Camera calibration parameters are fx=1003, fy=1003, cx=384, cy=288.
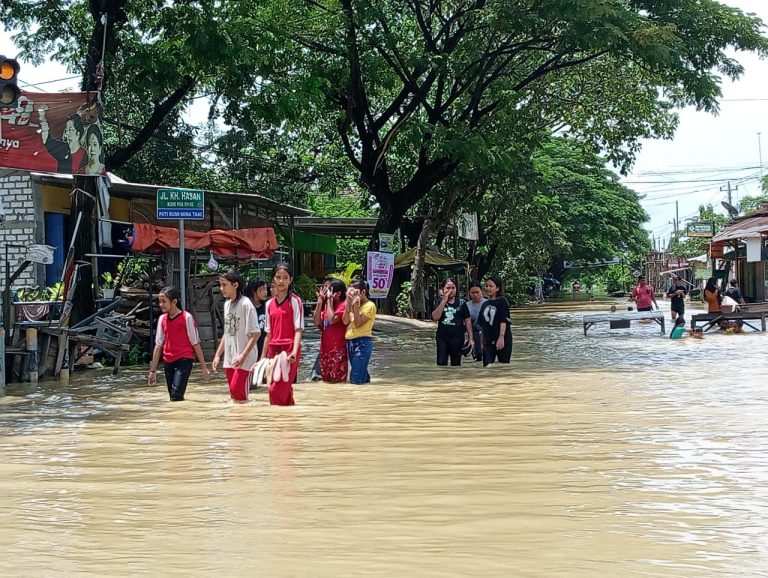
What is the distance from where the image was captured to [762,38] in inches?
864

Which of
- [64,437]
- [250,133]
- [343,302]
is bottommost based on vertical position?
[64,437]

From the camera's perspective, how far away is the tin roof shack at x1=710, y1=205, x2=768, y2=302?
28.0m

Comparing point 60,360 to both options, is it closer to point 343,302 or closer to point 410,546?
point 343,302

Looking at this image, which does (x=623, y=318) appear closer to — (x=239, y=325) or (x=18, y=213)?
(x=18, y=213)

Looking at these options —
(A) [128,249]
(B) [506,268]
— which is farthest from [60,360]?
(B) [506,268]

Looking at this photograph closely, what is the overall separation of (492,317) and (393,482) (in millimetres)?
8476

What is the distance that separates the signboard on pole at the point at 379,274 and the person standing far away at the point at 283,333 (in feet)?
31.0

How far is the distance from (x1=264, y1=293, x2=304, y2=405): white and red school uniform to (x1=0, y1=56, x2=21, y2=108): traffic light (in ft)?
12.3

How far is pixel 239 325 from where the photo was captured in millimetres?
10266

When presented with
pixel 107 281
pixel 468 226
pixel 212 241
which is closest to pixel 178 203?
pixel 212 241

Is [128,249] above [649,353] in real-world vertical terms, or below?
above

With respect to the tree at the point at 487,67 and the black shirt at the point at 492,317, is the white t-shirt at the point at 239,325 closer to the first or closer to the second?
the black shirt at the point at 492,317

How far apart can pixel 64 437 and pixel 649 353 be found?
1211 cm

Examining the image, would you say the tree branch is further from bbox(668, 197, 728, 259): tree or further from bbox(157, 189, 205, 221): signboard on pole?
bbox(668, 197, 728, 259): tree
